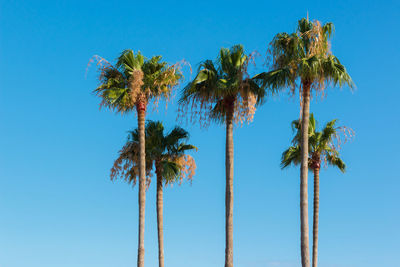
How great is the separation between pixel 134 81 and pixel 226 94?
585cm

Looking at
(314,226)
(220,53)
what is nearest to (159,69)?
(220,53)

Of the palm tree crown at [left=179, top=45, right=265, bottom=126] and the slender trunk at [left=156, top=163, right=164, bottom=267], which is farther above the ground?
the palm tree crown at [left=179, top=45, right=265, bottom=126]

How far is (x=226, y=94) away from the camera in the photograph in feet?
122

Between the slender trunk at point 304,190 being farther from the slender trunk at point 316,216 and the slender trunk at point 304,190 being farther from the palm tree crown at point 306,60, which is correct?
the slender trunk at point 316,216

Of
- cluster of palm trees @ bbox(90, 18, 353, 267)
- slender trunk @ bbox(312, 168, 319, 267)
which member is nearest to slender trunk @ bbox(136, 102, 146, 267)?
cluster of palm trees @ bbox(90, 18, 353, 267)

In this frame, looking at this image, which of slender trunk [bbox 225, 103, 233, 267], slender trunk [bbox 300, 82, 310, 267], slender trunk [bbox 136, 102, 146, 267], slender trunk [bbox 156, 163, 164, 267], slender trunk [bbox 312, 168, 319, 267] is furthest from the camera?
slender trunk [bbox 312, 168, 319, 267]

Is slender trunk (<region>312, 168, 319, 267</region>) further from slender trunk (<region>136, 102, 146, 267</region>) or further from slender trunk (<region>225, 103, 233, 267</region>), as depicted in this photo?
slender trunk (<region>136, 102, 146, 267</region>)

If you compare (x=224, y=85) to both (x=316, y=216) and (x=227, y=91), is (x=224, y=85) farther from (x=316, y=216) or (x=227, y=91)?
(x=316, y=216)

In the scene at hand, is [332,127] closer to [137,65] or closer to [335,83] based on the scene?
[335,83]

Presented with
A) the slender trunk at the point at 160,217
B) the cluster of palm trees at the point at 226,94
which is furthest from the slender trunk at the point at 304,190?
the slender trunk at the point at 160,217

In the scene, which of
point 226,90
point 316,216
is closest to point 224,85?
point 226,90

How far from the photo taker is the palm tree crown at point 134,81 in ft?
130

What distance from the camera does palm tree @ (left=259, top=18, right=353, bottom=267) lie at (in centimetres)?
3428

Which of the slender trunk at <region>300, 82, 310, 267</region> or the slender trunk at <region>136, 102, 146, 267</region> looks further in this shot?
the slender trunk at <region>136, 102, 146, 267</region>
